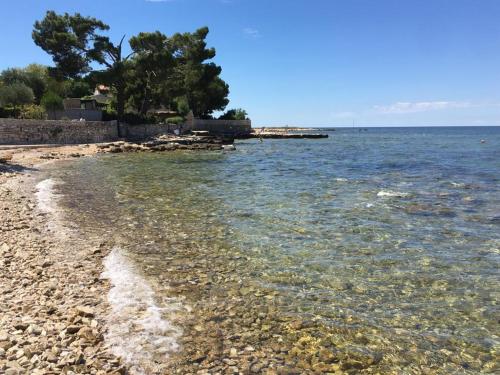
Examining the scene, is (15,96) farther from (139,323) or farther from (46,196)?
(139,323)

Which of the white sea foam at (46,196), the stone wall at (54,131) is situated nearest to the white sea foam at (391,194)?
the white sea foam at (46,196)

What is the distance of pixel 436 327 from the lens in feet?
20.7

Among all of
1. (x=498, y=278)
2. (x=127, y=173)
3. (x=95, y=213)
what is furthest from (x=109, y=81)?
(x=498, y=278)

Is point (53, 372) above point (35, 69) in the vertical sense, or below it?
below

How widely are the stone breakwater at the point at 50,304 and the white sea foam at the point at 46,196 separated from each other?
2.93 metres

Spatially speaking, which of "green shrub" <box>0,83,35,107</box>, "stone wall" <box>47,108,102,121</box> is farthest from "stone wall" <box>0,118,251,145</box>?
"green shrub" <box>0,83,35,107</box>

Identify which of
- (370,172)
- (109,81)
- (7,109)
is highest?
(109,81)

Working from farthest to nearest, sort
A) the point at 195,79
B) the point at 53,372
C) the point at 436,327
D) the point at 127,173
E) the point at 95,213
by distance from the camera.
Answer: the point at 195,79, the point at 127,173, the point at 95,213, the point at 436,327, the point at 53,372

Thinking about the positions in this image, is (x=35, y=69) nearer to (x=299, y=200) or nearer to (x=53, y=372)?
(x=299, y=200)

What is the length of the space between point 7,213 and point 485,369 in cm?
1347

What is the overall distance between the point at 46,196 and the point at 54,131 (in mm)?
30364

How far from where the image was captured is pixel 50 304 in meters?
6.41

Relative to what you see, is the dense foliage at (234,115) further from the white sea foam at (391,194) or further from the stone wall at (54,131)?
the white sea foam at (391,194)

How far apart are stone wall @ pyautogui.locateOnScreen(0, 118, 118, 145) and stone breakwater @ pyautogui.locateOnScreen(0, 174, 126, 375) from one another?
33.0m
